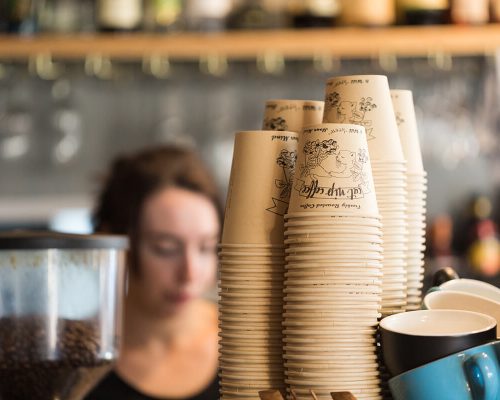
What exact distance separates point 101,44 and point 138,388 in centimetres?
134

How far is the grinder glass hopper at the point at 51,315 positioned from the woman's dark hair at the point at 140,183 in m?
1.15

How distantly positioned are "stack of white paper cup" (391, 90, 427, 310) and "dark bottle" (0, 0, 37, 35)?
240 cm

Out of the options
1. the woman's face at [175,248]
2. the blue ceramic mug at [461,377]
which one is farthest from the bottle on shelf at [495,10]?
the blue ceramic mug at [461,377]

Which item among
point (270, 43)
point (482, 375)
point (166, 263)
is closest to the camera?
point (482, 375)

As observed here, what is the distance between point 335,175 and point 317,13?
2.34 m

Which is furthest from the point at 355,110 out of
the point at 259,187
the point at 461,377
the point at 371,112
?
the point at 461,377

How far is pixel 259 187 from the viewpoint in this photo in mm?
911

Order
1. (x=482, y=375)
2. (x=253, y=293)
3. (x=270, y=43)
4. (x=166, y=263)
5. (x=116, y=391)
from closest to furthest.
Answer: (x=482, y=375), (x=253, y=293), (x=116, y=391), (x=166, y=263), (x=270, y=43)

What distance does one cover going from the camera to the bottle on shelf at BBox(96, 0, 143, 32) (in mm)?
3141

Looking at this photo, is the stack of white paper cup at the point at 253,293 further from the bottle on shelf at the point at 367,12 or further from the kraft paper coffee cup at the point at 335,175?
the bottle on shelf at the point at 367,12

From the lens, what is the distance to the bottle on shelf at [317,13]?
10.2 feet

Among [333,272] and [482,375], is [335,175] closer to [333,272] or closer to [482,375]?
[333,272]

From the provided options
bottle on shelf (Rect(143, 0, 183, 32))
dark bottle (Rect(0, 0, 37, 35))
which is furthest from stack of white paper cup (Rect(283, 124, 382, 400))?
dark bottle (Rect(0, 0, 37, 35))

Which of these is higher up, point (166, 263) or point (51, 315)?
point (51, 315)
